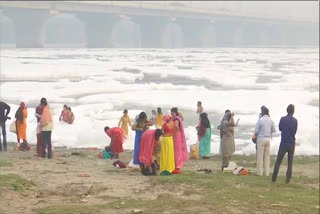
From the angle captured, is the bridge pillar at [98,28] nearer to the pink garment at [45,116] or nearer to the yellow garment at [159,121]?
the yellow garment at [159,121]

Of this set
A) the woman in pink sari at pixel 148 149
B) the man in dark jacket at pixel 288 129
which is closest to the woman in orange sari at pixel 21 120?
the woman in pink sari at pixel 148 149

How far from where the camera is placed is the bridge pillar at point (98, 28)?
276 ft

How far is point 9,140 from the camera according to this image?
14438mm

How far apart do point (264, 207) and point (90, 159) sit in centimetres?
506

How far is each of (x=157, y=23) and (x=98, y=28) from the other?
46.9 ft

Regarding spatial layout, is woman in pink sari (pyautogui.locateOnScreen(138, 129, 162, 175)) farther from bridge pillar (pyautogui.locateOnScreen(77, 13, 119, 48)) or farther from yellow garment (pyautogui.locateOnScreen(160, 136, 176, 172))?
bridge pillar (pyautogui.locateOnScreen(77, 13, 119, 48))

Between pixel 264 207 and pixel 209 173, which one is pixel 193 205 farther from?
pixel 209 173

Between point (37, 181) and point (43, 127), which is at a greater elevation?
point (43, 127)

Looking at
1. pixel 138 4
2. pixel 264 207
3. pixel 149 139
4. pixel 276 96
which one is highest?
pixel 138 4

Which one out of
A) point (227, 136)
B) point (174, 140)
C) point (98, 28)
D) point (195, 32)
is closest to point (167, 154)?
point (174, 140)

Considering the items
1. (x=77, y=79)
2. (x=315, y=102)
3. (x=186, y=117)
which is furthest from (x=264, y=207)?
(x=77, y=79)

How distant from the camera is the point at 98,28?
291 ft

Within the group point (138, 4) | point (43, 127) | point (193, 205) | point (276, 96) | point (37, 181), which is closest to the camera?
point (193, 205)

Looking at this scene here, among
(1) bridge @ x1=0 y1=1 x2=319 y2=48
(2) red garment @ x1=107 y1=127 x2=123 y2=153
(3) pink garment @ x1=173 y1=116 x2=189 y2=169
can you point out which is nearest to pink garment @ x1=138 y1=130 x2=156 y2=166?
(3) pink garment @ x1=173 y1=116 x2=189 y2=169
